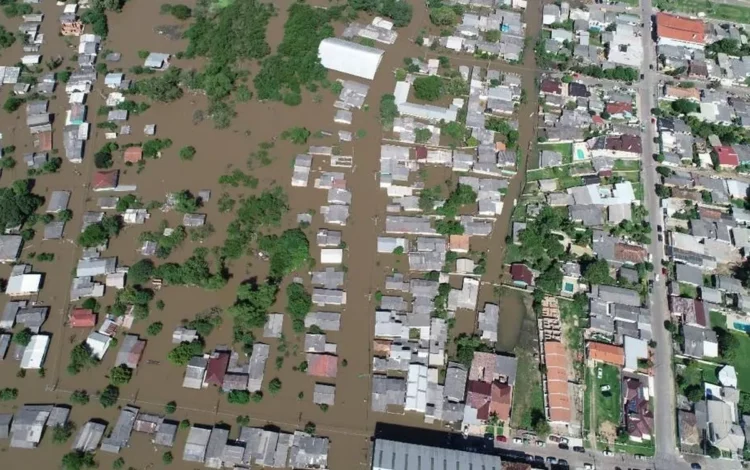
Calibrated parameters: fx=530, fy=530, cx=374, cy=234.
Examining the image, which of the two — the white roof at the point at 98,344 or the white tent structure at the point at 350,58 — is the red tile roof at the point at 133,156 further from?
the white tent structure at the point at 350,58

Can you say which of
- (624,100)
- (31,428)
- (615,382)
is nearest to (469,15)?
(624,100)

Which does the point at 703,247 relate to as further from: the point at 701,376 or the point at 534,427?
the point at 534,427

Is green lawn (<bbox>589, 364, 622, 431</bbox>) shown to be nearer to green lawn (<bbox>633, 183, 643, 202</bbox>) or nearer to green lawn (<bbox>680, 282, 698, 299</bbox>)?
green lawn (<bbox>680, 282, 698, 299</bbox>)

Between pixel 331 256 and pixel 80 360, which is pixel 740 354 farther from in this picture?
pixel 80 360

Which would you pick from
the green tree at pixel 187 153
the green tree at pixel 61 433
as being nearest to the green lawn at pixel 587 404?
the green tree at pixel 61 433

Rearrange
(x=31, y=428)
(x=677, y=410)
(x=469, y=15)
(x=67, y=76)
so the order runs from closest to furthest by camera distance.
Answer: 1. (x=31, y=428)
2. (x=677, y=410)
3. (x=67, y=76)
4. (x=469, y=15)

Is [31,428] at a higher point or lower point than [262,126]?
lower
